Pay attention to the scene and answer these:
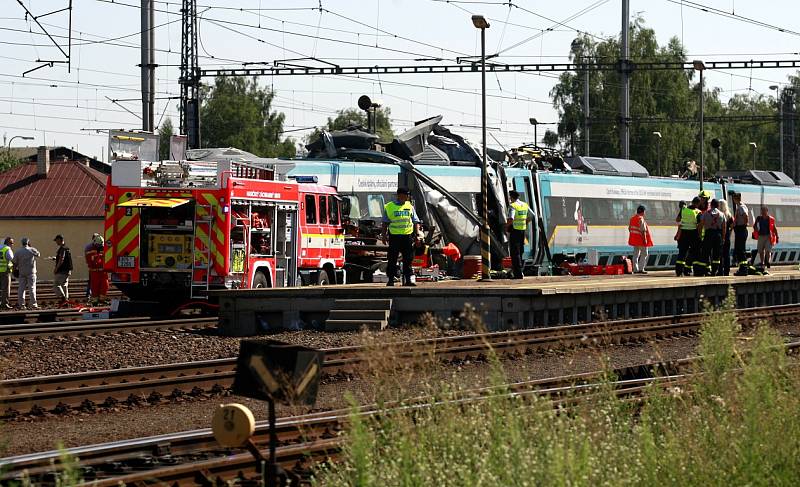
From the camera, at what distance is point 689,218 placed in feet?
84.4

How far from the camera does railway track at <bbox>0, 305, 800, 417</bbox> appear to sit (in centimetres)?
1316

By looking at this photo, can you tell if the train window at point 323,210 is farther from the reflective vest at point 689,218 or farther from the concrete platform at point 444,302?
the reflective vest at point 689,218

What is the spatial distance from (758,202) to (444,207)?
1991 cm

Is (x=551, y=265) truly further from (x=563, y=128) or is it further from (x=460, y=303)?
(x=563, y=128)

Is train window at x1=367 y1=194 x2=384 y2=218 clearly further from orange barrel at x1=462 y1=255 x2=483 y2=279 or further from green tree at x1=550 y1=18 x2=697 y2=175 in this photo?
green tree at x1=550 y1=18 x2=697 y2=175

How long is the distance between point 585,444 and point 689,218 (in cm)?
1971

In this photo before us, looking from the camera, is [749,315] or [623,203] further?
[623,203]

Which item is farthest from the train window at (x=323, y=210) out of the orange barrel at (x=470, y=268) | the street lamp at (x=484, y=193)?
the orange barrel at (x=470, y=268)

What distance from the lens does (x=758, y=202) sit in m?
47.4

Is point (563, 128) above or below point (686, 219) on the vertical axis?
above

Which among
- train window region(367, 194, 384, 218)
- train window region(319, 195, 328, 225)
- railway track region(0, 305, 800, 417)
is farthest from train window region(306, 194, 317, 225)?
railway track region(0, 305, 800, 417)

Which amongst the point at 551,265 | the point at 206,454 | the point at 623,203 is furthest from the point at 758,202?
the point at 206,454

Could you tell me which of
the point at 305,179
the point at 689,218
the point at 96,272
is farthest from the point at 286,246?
the point at 689,218

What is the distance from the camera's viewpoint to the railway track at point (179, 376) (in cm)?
1316
